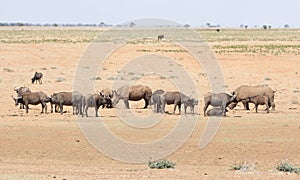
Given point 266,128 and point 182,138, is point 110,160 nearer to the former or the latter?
point 182,138

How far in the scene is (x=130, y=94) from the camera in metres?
27.2

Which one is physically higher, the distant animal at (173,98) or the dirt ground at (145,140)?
the distant animal at (173,98)

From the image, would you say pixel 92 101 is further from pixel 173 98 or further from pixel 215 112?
pixel 215 112

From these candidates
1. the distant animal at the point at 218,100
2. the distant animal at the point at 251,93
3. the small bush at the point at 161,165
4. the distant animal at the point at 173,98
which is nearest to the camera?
the small bush at the point at 161,165

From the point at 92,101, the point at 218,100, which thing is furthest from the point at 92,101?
the point at 218,100

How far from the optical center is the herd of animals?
24344 millimetres

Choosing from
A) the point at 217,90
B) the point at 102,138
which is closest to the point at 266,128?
the point at 102,138

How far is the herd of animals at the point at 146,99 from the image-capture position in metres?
24.3

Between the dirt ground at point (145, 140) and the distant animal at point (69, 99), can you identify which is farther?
the distant animal at point (69, 99)

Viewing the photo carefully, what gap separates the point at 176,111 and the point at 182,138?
648 cm

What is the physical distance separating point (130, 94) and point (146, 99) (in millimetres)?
663

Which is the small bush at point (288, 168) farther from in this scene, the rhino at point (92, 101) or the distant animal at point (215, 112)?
the rhino at point (92, 101)

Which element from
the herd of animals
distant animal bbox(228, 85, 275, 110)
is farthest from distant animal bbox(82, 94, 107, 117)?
distant animal bbox(228, 85, 275, 110)

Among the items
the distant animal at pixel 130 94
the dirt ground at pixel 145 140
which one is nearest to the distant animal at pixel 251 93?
the dirt ground at pixel 145 140
